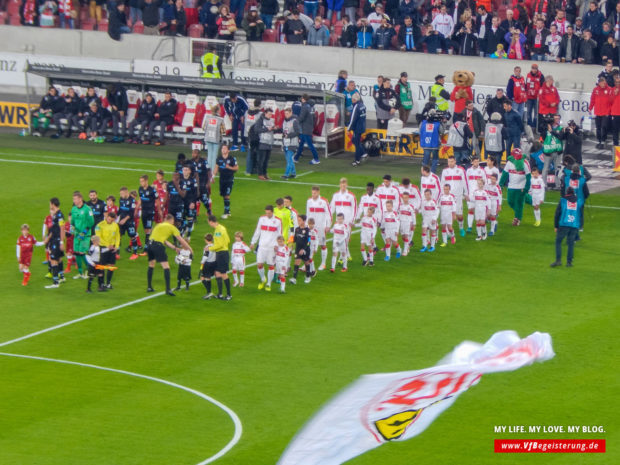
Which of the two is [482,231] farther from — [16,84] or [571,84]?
[16,84]

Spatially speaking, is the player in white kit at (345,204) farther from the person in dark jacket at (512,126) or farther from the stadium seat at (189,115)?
the stadium seat at (189,115)

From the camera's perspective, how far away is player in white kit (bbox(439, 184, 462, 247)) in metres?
30.3

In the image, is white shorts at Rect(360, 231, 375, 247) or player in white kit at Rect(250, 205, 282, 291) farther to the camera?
white shorts at Rect(360, 231, 375, 247)

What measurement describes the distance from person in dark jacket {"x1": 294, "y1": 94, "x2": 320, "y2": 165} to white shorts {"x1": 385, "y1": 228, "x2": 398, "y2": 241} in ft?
36.9

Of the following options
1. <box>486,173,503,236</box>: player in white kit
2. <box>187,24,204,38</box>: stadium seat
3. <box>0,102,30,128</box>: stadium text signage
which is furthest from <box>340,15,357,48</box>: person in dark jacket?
<box>486,173,503,236</box>: player in white kit

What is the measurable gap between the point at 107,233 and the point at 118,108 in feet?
62.6

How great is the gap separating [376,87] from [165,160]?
8.11 meters

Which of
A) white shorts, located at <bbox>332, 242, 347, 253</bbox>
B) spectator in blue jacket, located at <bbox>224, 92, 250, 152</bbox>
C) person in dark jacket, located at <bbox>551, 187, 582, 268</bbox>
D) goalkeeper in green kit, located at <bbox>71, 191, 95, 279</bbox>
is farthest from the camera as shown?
spectator in blue jacket, located at <bbox>224, 92, 250, 152</bbox>

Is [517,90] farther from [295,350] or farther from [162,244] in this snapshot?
[295,350]

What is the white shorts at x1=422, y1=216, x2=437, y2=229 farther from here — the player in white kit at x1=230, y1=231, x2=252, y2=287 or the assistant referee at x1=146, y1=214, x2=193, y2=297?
the assistant referee at x1=146, y1=214, x2=193, y2=297

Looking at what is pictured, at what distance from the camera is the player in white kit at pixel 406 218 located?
2902 cm

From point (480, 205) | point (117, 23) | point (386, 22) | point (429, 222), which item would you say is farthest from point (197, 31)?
point (429, 222)

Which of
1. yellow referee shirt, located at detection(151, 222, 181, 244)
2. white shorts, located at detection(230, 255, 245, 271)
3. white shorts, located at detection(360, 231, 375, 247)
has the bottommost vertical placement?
white shorts, located at detection(230, 255, 245, 271)

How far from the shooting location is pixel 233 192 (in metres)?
36.5
